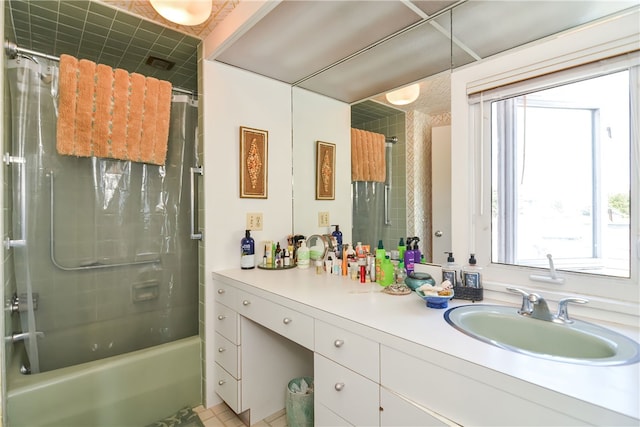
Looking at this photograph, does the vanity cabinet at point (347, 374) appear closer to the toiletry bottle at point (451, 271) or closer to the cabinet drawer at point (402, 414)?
the cabinet drawer at point (402, 414)

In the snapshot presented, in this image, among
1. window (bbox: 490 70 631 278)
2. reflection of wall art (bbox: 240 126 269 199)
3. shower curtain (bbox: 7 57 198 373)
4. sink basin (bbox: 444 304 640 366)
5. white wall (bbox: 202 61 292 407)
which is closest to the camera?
sink basin (bbox: 444 304 640 366)

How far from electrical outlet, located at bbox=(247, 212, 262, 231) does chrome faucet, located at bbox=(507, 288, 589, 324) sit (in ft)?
4.94

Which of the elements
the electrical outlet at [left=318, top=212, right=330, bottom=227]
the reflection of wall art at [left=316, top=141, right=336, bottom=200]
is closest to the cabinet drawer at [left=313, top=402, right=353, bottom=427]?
the electrical outlet at [left=318, top=212, right=330, bottom=227]

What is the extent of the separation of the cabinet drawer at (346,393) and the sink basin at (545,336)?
1.18ft

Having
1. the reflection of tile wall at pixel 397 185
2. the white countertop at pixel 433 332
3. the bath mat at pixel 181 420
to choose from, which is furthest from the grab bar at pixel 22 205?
the reflection of tile wall at pixel 397 185

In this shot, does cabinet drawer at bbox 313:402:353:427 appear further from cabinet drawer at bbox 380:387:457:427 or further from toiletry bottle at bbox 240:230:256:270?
toiletry bottle at bbox 240:230:256:270

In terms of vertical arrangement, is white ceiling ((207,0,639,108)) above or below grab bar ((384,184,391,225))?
above

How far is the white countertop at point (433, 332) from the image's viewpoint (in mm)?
619

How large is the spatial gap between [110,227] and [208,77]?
110 centimetres

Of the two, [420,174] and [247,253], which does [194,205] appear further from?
[420,174]

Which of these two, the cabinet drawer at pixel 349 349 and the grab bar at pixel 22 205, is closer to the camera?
the cabinet drawer at pixel 349 349

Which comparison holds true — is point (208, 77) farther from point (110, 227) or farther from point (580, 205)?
point (580, 205)

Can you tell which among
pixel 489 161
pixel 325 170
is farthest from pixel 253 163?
pixel 489 161

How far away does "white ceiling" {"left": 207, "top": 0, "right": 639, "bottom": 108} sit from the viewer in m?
1.25
